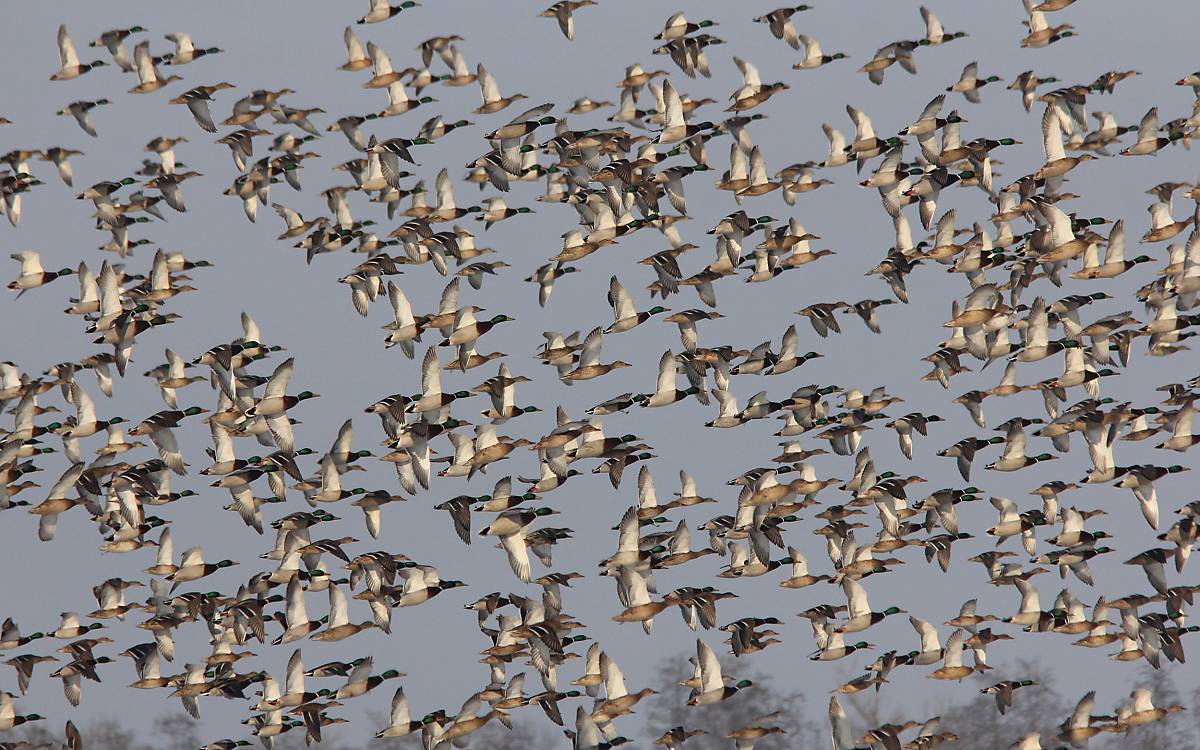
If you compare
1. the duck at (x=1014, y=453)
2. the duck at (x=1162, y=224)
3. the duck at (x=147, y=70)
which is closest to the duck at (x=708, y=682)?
the duck at (x=1014, y=453)

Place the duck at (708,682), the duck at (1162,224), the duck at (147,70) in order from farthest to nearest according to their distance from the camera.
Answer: the duck at (147,70)
the duck at (1162,224)
the duck at (708,682)

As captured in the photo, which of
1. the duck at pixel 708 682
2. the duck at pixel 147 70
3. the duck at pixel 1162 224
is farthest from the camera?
the duck at pixel 147 70

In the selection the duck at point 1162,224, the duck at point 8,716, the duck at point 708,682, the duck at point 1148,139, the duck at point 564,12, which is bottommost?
the duck at point 708,682

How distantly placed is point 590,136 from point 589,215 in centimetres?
183

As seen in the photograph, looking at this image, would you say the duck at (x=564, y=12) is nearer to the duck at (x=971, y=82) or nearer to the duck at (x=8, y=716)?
the duck at (x=971, y=82)

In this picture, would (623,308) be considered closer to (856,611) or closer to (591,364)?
(591,364)

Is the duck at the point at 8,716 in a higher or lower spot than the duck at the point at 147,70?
lower

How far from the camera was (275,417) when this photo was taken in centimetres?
3847

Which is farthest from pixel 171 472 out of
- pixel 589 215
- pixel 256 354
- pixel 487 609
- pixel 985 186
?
pixel 985 186

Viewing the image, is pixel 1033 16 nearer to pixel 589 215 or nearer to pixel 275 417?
pixel 589 215

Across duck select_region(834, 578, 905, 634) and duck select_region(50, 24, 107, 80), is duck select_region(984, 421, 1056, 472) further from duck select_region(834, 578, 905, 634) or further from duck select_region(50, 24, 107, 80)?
duck select_region(50, 24, 107, 80)

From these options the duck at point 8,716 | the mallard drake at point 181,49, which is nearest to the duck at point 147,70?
the mallard drake at point 181,49

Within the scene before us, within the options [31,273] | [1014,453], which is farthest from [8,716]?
[1014,453]

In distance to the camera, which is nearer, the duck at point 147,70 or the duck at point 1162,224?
the duck at point 1162,224
